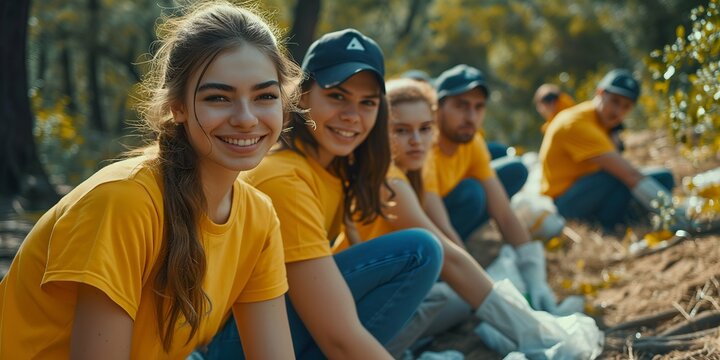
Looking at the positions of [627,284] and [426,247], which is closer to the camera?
[426,247]

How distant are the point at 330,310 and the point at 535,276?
71.1 inches

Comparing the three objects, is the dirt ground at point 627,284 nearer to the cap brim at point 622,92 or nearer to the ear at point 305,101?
the cap brim at point 622,92

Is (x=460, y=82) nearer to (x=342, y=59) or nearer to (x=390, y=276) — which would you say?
(x=342, y=59)

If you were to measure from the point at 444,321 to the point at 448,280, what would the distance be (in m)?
0.49

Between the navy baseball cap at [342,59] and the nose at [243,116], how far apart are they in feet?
2.42

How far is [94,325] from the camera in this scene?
6.29 feet

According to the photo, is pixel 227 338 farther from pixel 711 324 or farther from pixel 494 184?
pixel 494 184

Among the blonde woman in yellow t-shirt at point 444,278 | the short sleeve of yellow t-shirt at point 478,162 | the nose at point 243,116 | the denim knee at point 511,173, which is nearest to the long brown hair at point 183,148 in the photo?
the nose at point 243,116

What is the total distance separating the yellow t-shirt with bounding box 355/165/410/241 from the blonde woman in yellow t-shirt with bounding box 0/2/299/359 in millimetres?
988

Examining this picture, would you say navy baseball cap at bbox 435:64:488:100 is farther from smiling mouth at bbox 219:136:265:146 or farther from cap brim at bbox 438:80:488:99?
smiling mouth at bbox 219:136:265:146

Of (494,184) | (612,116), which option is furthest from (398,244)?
(612,116)

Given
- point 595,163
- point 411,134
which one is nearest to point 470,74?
point 411,134

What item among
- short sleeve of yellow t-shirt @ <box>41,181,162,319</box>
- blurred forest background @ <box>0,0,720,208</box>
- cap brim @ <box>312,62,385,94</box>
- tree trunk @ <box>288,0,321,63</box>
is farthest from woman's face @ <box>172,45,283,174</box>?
tree trunk @ <box>288,0,321,63</box>

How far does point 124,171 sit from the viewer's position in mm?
1992
